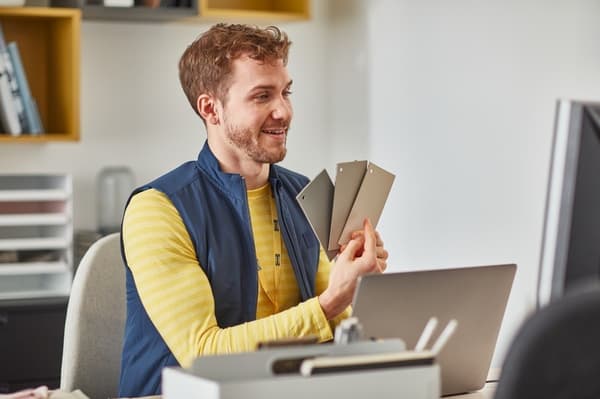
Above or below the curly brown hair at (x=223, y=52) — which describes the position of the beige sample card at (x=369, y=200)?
below

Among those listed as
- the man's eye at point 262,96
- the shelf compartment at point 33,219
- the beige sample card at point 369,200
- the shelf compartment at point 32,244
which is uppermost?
the man's eye at point 262,96

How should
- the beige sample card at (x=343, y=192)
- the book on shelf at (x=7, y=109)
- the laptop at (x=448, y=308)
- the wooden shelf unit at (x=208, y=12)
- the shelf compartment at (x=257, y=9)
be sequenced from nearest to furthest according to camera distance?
the laptop at (x=448, y=308) < the beige sample card at (x=343, y=192) < the book on shelf at (x=7, y=109) < the wooden shelf unit at (x=208, y=12) < the shelf compartment at (x=257, y=9)

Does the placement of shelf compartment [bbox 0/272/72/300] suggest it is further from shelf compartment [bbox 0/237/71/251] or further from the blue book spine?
the blue book spine

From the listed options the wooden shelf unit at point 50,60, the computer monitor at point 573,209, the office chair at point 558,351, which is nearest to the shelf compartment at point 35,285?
the wooden shelf unit at point 50,60

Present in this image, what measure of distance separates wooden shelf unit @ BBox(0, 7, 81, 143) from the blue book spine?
0.03 metres

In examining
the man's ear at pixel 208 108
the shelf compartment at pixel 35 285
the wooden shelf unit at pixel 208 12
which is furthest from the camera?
the wooden shelf unit at pixel 208 12

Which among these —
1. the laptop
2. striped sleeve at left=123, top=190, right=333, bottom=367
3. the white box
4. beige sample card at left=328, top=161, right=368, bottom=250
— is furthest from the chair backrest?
the white box

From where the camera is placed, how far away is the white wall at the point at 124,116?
12.3ft

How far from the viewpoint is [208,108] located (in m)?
2.30

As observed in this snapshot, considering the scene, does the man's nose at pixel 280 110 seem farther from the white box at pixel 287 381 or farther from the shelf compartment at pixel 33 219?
the shelf compartment at pixel 33 219

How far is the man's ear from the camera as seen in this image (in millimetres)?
2291

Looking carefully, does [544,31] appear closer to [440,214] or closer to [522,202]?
[522,202]

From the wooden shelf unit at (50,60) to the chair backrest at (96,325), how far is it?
1.21 metres

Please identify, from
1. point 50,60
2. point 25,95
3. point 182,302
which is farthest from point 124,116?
point 182,302
